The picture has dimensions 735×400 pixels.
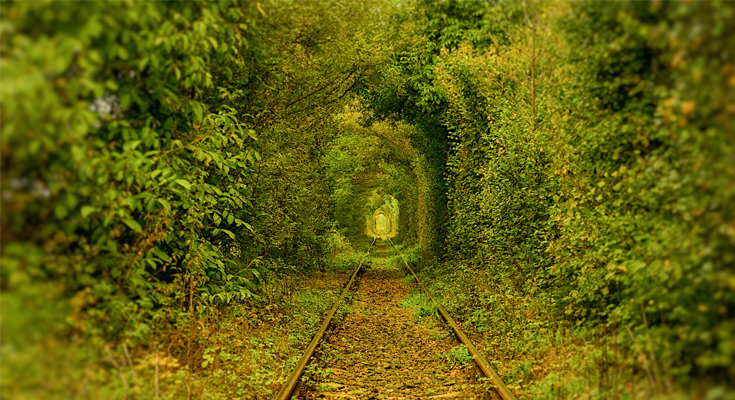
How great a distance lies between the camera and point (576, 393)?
521cm

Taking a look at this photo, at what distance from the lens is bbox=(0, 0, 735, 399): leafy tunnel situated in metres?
2.97

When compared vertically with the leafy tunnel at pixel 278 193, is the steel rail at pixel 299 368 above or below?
below

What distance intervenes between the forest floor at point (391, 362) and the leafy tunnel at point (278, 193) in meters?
0.64

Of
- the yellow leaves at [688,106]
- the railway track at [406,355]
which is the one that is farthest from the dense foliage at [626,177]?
the railway track at [406,355]

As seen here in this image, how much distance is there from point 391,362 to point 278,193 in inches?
175

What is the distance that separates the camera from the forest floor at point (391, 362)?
6.91m

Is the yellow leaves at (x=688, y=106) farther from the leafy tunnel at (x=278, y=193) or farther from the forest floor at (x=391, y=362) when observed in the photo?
the forest floor at (x=391, y=362)

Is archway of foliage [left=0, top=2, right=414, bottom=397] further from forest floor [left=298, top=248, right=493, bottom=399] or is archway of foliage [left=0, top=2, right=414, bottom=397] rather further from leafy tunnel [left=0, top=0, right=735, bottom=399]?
forest floor [left=298, top=248, right=493, bottom=399]

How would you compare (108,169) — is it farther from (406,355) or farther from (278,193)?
(278,193)

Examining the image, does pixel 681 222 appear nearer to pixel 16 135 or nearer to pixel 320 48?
pixel 16 135

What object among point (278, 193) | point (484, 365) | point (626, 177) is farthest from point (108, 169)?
point (278, 193)

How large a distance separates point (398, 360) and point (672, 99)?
669 centimetres

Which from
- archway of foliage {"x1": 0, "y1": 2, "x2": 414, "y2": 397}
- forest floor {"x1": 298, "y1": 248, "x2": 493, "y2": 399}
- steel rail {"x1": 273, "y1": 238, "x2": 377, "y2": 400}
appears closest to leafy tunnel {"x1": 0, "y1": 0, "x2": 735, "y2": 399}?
archway of foliage {"x1": 0, "y1": 2, "x2": 414, "y2": 397}

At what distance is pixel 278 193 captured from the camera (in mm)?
10914
